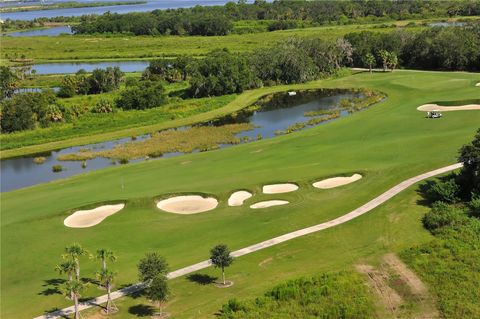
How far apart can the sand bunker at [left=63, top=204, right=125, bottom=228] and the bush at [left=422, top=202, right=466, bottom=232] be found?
2315 cm

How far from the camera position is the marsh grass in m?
65.1

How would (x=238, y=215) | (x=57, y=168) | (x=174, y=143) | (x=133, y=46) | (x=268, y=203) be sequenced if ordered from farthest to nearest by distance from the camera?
(x=133, y=46), (x=174, y=143), (x=57, y=168), (x=268, y=203), (x=238, y=215)

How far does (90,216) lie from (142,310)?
53.4 ft

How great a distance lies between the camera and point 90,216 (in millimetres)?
41250

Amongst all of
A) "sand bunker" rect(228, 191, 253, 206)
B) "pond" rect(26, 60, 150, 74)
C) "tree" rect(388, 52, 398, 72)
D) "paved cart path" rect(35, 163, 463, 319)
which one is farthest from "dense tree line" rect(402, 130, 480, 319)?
"pond" rect(26, 60, 150, 74)

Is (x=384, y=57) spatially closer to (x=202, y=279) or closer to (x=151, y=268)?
(x=202, y=279)

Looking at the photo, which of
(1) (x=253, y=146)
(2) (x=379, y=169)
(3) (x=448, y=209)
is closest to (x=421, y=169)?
(2) (x=379, y=169)

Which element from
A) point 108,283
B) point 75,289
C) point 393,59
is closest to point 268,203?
point 108,283

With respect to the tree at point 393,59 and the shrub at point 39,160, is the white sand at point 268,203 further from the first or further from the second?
the tree at point 393,59

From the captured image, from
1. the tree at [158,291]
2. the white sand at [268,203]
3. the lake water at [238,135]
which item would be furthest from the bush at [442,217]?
the lake water at [238,135]

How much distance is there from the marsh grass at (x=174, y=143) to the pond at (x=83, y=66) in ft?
207

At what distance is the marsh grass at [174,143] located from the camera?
65125 mm

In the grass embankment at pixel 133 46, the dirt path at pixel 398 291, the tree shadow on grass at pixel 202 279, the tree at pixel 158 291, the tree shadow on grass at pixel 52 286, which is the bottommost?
the tree shadow on grass at pixel 52 286

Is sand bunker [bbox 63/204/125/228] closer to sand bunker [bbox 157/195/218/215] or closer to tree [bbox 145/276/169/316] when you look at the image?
sand bunker [bbox 157/195/218/215]
